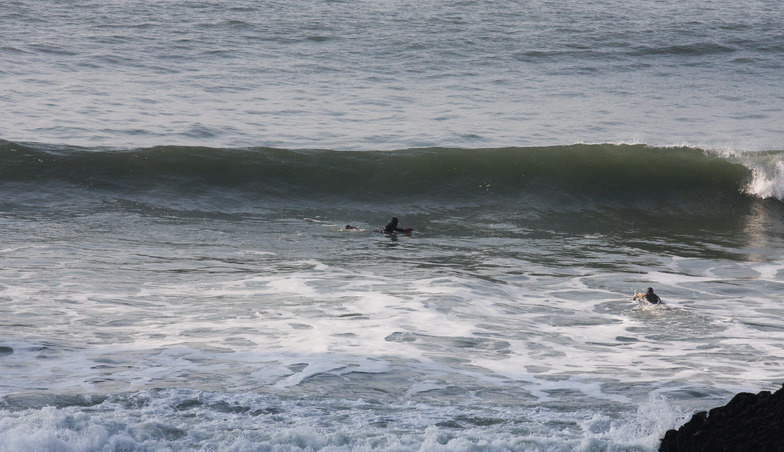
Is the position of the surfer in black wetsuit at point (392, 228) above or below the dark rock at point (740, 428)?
below

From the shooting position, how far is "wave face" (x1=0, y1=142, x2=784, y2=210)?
17.0 m

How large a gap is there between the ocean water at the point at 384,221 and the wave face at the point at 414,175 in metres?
0.07

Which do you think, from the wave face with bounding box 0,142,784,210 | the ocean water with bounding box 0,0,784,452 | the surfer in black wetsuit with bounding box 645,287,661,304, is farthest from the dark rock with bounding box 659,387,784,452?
the wave face with bounding box 0,142,784,210

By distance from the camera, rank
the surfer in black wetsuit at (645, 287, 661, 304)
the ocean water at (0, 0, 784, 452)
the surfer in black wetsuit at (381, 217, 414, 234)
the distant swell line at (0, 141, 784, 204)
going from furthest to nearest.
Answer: the distant swell line at (0, 141, 784, 204) → the surfer in black wetsuit at (381, 217, 414, 234) → the surfer in black wetsuit at (645, 287, 661, 304) → the ocean water at (0, 0, 784, 452)

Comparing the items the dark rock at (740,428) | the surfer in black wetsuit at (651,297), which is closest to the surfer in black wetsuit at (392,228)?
the surfer in black wetsuit at (651,297)

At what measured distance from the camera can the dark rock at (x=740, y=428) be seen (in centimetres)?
484

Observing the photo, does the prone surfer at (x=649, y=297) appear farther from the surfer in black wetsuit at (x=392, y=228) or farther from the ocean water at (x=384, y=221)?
the surfer in black wetsuit at (x=392, y=228)

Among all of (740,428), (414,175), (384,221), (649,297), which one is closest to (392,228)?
(384,221)

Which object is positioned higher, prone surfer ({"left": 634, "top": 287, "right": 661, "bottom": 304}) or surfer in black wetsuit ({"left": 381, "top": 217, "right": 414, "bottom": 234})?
surfer in black wetsuit ({"left": 381, "top": 217, "right": 414, "bottom": 234})

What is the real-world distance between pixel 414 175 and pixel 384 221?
94.8 inches

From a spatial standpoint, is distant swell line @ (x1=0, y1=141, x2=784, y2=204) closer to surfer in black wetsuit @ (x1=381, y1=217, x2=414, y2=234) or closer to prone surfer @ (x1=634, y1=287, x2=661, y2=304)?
surfer in black wetsuit @ (x1=381, y1=217, x2=414, y2=234)

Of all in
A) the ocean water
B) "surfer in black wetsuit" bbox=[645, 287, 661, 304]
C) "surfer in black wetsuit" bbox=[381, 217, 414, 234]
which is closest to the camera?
the ocean water

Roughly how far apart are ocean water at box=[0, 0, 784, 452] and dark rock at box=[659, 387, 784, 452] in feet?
1.83

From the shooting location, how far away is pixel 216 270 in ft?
36.4
